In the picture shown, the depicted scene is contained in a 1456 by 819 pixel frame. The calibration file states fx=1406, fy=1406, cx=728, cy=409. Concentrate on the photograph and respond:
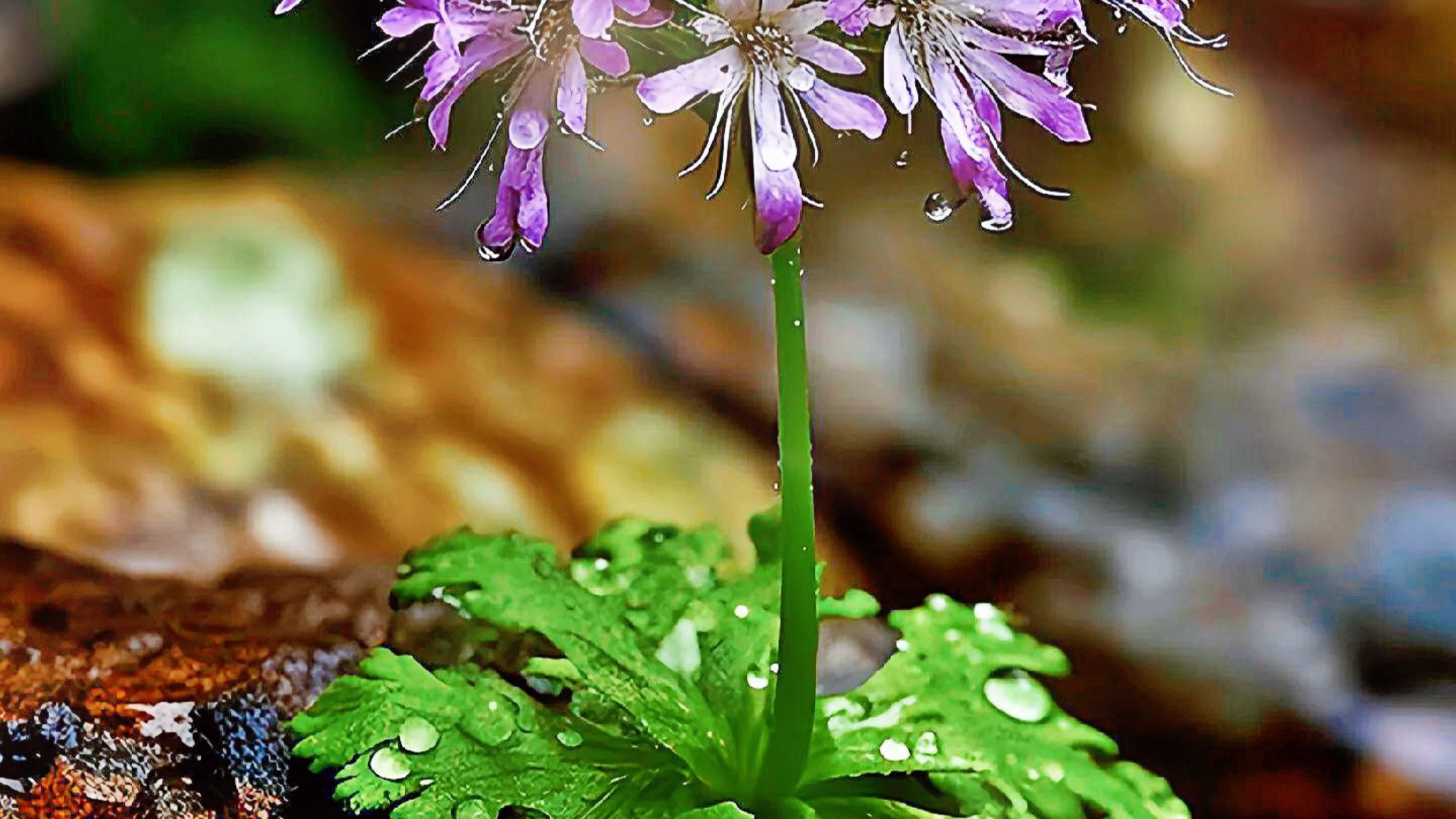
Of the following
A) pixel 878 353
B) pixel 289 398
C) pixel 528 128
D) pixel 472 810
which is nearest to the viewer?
pixel 528 128

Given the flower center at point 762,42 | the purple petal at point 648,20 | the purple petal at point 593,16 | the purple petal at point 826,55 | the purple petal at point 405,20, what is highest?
the purple petal at point 826,55

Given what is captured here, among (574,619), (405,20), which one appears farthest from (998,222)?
(574,619)

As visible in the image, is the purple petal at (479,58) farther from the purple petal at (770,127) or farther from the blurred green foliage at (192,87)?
the blurred green foliage at (192,87)

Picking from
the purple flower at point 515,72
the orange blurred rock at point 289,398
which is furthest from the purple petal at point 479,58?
the orange blurred rock at point 289,398

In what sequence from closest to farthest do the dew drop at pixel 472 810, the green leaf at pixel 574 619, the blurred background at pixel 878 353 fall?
the dew drop at pixel 472 810
the green leaf at pixel 574 619
the blurred background at pixel 878 353

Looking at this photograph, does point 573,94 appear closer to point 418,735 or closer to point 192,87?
point 418,735

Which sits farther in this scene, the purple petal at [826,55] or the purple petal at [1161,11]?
the purple petal at [1161,11]

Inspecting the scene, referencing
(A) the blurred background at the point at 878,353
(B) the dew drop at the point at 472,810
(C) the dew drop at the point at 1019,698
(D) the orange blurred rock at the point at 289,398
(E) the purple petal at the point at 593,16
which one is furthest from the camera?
(A) the blurred background at the point at 878,353

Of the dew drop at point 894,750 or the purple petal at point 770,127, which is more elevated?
the purple petal at point 770,127

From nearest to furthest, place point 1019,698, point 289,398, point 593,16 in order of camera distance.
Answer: point 593,16 < point 1019,698 < point 289,398
